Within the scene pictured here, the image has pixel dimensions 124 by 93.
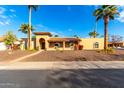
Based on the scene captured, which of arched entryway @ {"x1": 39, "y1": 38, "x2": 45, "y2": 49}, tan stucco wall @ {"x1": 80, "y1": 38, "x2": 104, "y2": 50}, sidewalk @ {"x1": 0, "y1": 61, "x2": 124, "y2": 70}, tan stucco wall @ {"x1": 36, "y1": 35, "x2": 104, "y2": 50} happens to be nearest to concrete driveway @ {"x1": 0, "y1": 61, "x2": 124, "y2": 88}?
sidewalk @ {"x1": 0, "y1": 61, "x2": 124, "y2": 70}

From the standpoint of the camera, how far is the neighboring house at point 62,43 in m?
46.9

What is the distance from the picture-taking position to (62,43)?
47.8 metres

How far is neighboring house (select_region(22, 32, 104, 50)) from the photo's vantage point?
154 feet

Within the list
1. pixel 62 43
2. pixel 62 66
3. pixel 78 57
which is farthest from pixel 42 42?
pixel 62 66

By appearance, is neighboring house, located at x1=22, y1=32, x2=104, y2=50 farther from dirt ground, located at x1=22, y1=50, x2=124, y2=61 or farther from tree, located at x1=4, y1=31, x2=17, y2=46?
dirt ground, located at x1=22, y1=50, x2=124, y2=61

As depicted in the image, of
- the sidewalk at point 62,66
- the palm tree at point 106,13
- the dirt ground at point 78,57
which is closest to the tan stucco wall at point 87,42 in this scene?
the palm tree at point 106,13

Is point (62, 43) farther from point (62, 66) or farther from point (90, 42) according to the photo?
point (62, 66)

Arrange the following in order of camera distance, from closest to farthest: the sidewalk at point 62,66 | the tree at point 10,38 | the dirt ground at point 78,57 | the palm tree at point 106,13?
the sidewalk at point 62,66 < the dirt ground at point 78,57 < the palm tree at point 106,13 < the tree at point 10,38

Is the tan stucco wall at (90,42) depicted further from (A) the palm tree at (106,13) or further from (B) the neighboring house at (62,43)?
(A) the palm tree at (106,13)

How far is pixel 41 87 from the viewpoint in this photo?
25.8ft
